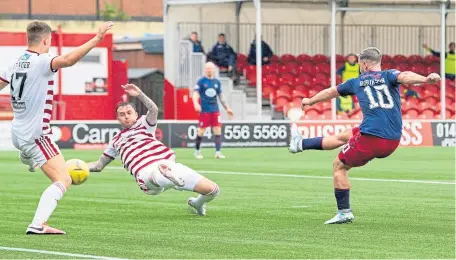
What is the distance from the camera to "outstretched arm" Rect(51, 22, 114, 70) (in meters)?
11.3

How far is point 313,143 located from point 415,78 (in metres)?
1.88

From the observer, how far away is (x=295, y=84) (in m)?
40.8

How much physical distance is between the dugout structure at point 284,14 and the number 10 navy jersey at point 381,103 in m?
25.2

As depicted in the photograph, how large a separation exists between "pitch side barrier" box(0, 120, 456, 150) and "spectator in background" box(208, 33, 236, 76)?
5.06 metres

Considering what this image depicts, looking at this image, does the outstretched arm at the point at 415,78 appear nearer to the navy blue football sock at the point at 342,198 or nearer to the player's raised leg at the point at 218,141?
the navy blue football sock at the point at 342,198

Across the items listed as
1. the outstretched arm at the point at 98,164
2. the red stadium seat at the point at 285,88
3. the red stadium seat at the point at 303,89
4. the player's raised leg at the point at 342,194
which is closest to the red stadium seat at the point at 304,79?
the red stadium seat at the point at 303,89

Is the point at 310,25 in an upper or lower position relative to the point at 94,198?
upper

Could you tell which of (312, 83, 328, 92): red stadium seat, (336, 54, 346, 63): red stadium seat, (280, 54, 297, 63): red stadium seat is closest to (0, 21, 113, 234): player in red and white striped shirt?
(312, 83, 328, 92): red stadium seat

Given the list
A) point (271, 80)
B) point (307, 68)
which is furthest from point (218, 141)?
point (307, 68)


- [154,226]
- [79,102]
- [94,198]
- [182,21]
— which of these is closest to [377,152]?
[154,226]

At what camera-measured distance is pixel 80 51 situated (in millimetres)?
11383

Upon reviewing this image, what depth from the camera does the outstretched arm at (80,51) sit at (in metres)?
11.3

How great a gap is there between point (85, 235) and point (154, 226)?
3.68ft

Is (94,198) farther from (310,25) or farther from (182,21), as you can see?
(310,25)
